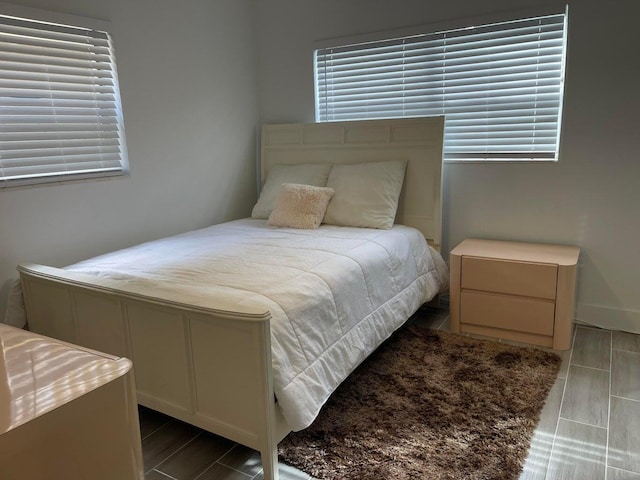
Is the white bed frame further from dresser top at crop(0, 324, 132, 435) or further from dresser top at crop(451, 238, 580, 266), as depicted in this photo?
dresser top at crop(451, 238, 580, 266)

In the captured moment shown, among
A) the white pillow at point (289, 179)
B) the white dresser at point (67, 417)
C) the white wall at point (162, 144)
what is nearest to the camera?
the white dresser at point (67, 417)

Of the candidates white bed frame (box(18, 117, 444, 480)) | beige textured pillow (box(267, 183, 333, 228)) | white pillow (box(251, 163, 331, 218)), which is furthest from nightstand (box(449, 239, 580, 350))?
white bed frame (box(18, 117, 444, 480))

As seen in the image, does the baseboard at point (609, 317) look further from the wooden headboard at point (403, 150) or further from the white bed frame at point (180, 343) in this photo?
the white bed frame at point (180, 343)

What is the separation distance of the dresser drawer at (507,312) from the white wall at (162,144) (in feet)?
6.28

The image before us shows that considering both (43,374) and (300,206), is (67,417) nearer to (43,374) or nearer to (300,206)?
(43,374)

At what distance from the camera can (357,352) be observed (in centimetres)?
220

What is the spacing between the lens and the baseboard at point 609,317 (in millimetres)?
2883

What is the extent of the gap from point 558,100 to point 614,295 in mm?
1236

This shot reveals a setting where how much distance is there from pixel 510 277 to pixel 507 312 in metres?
0.22

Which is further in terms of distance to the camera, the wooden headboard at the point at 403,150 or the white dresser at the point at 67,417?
the wooden headboard at the point at 403,150

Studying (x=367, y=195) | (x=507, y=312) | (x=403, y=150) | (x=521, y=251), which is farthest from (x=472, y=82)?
(x=507, y=312)

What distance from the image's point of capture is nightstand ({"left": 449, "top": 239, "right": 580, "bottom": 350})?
265 centimetres

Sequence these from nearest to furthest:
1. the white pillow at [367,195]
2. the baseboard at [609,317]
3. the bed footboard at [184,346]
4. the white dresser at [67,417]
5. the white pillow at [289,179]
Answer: the white dresser at [67,417]
the bed footboard at [184,346]
the baseboard at [609,317]
the white pillow at [367,195]
the white pillow at [289,179]

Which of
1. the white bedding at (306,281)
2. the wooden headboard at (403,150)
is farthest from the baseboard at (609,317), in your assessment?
the wooden headboard at (403,150)
